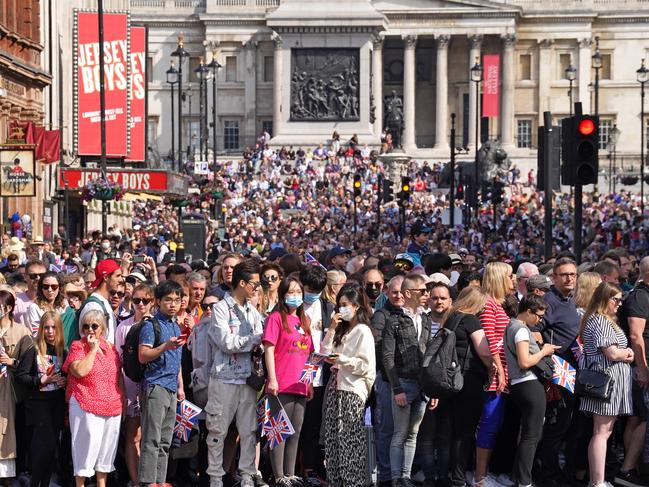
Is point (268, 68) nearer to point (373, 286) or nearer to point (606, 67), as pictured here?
point (606, 67)

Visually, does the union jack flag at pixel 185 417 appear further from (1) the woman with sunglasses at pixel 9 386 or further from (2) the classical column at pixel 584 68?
(2) the classical column at pixel 584 68

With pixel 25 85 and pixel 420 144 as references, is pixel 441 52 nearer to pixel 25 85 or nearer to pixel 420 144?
pixel 420 144

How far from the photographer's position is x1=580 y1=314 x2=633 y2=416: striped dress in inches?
617

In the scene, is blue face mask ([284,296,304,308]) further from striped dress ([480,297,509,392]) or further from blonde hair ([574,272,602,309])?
blonde hair ([574,272,602,309])

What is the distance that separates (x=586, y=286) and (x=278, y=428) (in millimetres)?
3129

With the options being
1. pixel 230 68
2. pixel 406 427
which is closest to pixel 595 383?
pixel 406 427

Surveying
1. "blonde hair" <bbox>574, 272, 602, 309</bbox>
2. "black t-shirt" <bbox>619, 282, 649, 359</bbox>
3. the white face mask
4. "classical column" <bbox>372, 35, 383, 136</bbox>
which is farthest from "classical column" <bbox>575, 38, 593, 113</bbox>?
the white face mask

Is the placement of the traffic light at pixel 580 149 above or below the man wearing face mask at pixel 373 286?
above

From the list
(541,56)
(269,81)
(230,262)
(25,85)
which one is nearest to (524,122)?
(541,56)

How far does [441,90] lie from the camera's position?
106 m

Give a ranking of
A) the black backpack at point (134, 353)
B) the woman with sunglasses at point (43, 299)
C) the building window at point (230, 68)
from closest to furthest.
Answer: the black backpack at point (134, 353), the woman with sunglasses at point (43, 299), the building window at point (230, 68)

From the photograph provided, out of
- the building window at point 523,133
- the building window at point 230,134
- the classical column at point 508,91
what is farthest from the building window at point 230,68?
the building window at point 523,133

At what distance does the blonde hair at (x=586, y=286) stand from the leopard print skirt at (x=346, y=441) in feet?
7.91

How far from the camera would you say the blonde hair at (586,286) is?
1642 cm
